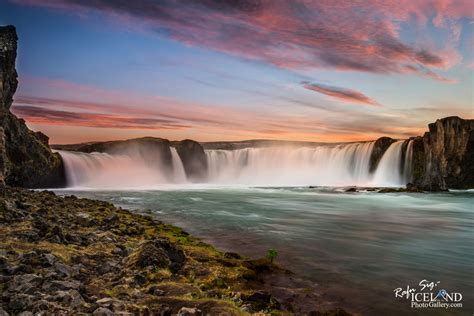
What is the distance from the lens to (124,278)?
7.62 m

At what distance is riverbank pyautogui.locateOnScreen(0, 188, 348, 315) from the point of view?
18.7ft

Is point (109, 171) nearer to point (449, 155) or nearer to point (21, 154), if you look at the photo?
point (21, 154)

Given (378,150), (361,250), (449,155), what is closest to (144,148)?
(378,150)

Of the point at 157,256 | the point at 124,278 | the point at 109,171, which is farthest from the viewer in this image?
the point at 109,171

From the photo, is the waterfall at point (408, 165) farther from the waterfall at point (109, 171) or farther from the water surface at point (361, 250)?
the waterfall at point (109, 171)

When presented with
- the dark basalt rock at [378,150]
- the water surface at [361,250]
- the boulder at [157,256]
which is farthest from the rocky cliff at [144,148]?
the boulder at [157,256]

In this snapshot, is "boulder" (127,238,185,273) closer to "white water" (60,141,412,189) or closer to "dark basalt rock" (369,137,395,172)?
"white water" (60,141,412,189)

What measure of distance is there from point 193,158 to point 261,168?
69.5ft

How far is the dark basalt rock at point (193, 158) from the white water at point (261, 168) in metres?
1.98

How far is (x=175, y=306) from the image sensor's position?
6.43 meters

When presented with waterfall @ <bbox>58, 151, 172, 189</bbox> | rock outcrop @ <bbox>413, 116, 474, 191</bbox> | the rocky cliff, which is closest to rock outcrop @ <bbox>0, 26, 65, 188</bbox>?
waterfall @ <bbox>58, 151, 172, 189</bbox>

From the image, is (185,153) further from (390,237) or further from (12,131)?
(390,237)

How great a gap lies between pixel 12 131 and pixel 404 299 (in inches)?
2021

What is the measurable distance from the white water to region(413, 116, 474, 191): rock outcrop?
408cm
